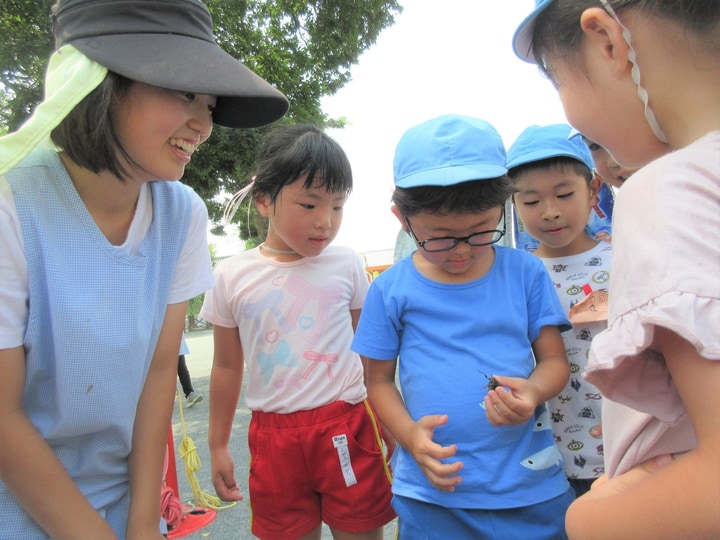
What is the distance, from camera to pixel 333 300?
6.51 ft

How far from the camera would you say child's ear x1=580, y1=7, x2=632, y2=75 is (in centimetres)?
74

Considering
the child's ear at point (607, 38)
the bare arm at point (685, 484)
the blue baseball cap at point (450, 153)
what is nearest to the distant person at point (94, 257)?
the blue baseball cap at point (450, 153)

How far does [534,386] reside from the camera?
4.23 feet

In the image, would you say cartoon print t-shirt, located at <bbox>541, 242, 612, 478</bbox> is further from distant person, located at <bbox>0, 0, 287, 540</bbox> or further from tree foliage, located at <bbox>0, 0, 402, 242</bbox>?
tree foliage, located at <bbox>0, 0, 402, 242</bbox>

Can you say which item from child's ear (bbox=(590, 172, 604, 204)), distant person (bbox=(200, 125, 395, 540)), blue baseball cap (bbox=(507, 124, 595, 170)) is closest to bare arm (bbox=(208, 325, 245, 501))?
distant person (bbox=(200, 125, 395, 540))

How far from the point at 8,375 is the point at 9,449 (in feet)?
0.50

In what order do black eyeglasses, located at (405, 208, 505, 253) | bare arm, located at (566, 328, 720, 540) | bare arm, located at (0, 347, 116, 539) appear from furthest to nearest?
black eyeglasses, located at (405, 208, 505, 253) → bare arm, located at (0, 347, 116, 539) → bare arm, located at (566, 328, 720, 540)

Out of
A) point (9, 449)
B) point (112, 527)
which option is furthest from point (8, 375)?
point (112, 527)

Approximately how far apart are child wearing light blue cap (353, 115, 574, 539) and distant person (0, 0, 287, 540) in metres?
0.53

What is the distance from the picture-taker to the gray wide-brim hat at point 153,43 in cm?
114

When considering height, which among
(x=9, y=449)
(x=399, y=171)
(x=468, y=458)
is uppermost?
(x=399, y=171)

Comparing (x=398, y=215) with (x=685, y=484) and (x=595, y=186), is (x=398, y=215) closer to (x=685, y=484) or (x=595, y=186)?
(x=595, y=186)

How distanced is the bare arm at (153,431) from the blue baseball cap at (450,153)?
2.47 ft

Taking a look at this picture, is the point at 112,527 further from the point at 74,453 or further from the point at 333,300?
the point at 333,300
